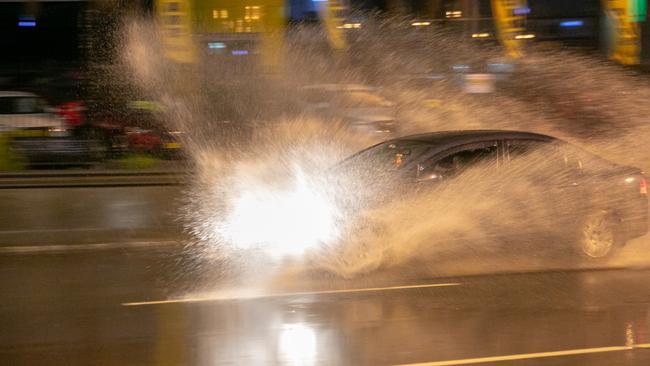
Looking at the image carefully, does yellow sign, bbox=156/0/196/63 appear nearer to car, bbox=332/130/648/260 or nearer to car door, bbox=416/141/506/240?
car, bbox=332/130/648/260

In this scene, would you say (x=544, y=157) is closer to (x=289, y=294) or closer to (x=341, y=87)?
(x=289, y=294)

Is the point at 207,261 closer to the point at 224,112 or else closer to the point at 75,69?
the point at 224,112

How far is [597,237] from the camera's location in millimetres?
10508

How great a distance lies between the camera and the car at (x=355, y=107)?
19.6m

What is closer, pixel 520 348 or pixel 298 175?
pixel 520 348

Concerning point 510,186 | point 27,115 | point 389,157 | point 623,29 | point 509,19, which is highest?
point 509,19

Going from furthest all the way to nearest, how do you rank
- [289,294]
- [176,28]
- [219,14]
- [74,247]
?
[219,14] → [176,28] → [74,247] → [289,294]

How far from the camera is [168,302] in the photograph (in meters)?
8.30

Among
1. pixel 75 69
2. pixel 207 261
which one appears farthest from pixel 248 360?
pixel 75 69

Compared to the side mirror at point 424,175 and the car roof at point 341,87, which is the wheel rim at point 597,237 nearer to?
the side mirror at point 424,175

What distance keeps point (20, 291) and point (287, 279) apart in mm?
2731

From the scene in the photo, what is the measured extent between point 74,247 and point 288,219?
3.50 m

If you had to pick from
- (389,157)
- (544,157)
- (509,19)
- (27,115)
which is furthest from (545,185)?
(509,19)

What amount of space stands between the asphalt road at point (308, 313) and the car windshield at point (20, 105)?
6.42 m
